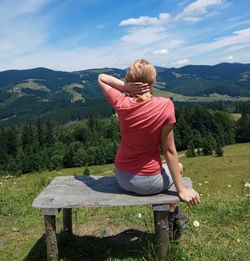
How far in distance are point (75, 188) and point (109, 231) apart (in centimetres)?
137

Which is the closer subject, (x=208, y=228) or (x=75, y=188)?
(x=75, y=188)

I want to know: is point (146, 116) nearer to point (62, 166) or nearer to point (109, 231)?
point (109, 231)

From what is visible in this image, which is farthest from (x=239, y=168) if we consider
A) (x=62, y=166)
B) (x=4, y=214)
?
(x=4, y=214)

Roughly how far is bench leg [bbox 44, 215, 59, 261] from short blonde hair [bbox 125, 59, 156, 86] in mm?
2211

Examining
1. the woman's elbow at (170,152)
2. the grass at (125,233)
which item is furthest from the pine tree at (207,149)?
the woman's elbow at (170,152)

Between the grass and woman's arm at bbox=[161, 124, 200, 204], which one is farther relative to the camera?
the grass

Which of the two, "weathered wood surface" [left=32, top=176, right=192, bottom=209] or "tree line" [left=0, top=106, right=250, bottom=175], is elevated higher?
"weathered wood surface" [left=32, top=176, right=192, bottom=209]

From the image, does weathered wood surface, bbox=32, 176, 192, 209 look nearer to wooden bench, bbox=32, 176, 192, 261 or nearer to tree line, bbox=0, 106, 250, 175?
wooden bench, bbox=32, 176, 192, 261

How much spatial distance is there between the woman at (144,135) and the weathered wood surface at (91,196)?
16 centimetres

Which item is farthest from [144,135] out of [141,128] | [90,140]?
[90,140]

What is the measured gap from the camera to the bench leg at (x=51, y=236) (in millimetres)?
5715

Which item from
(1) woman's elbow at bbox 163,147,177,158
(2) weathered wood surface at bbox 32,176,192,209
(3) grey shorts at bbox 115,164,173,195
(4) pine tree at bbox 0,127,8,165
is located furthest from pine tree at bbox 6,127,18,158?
(1) woman's elbow at bbox 163,147,177,158

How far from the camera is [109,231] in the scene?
290 inches

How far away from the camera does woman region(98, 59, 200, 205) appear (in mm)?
5484
